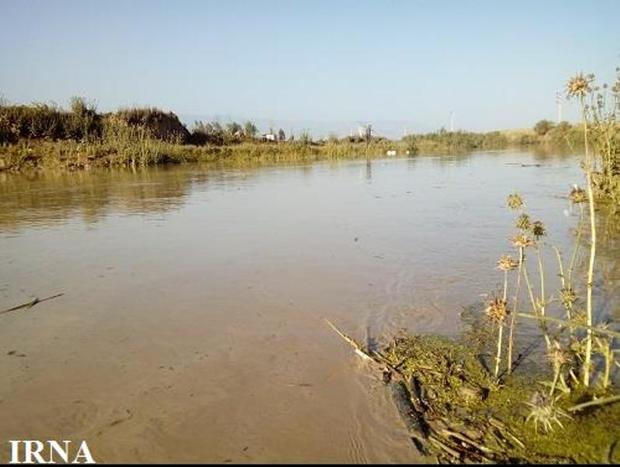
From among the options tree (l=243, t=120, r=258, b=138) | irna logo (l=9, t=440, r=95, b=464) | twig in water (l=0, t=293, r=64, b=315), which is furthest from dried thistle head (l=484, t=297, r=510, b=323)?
tree (l=243, t=120, r=258, b=138)

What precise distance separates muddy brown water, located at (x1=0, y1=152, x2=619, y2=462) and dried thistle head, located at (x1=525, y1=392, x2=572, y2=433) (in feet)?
1.95

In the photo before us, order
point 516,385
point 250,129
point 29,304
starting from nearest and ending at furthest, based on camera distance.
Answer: point 516,385
point 29,304
point 250,129

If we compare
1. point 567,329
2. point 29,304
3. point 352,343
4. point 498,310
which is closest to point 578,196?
point 498,310

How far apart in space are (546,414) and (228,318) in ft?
8.23

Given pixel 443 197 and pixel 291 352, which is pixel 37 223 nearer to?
pixel 291 352

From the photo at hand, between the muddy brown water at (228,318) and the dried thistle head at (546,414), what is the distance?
0.59m

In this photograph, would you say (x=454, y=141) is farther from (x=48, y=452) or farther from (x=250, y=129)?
(x=48, y=452)

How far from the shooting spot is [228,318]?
4.08 metres

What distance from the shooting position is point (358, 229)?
7.79m

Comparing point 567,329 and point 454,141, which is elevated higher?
point 454,141

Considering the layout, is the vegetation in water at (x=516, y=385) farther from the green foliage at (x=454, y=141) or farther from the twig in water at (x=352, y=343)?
the green foliage at (x=454, y=141)

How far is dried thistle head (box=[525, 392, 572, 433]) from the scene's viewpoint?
2.29 metres

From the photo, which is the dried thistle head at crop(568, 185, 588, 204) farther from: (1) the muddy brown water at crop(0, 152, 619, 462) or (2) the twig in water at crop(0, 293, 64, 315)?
(2) the twig in water at crop(0, 293, 64, 315)

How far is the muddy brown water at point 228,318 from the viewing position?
2508 millimetres
